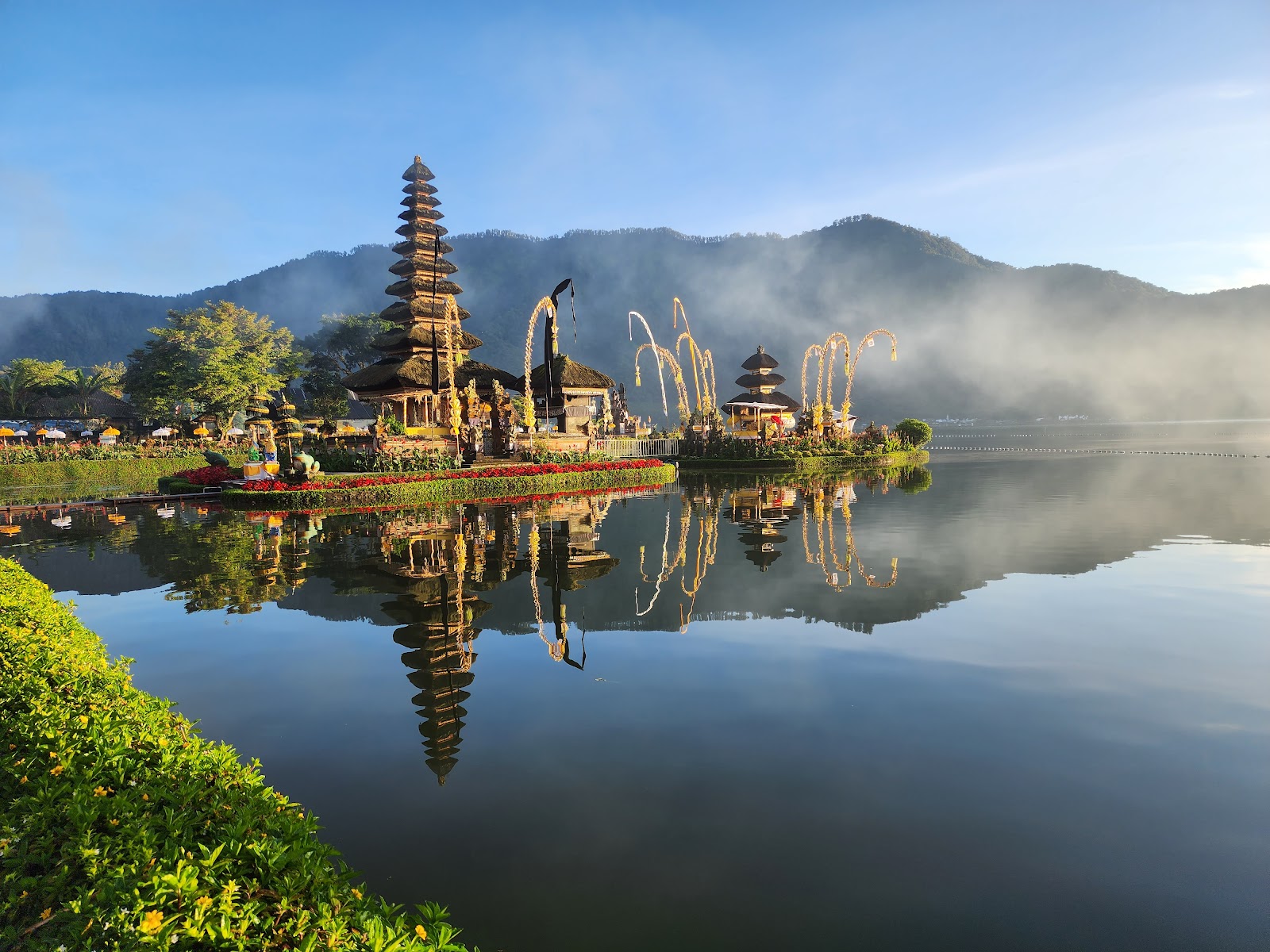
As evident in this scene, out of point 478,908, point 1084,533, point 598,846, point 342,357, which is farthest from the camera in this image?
point 342,357

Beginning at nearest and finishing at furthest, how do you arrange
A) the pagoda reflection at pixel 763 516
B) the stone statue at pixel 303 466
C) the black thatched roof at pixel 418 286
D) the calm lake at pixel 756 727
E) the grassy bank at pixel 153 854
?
the grassy bank at pixel 153 854 → the calm lake at pixel 756 727 → the pagoda reflection at pixel 763 516 → the stone statue at pixel 303 466 → the black thatched roof at pixel 418 286

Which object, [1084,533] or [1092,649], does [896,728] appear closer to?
[1092,649]

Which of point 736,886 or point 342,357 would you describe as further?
point 342,357

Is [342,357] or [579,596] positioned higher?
[342,357]

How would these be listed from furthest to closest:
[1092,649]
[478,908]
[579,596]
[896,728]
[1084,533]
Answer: [1084,533], [579,596], [1092,649], [896,728], [478,908]

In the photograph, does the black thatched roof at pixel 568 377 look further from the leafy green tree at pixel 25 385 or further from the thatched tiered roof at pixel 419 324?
the leafy green tree at pixel 25 385

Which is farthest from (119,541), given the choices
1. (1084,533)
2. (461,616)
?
(1084,533)

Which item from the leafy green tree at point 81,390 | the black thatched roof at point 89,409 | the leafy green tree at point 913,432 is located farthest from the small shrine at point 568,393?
the black thatched roof at point 89,409

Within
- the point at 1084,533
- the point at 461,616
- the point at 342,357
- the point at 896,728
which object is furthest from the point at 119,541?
the point at 342,357

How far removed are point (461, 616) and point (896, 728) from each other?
5.82 metres

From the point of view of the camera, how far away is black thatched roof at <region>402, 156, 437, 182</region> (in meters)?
53.1

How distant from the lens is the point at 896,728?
6.38 metres

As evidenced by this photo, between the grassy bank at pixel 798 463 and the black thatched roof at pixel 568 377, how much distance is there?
7.59m

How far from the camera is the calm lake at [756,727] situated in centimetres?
417
